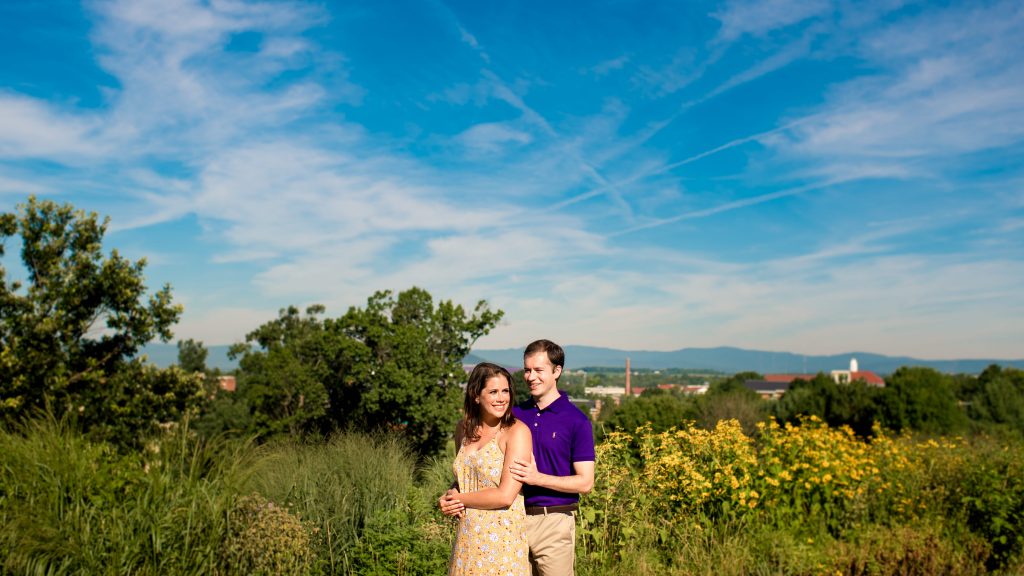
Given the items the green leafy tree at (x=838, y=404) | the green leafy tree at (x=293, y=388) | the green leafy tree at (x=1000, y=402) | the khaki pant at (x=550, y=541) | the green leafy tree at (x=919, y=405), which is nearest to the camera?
the khaki pant at (x=550, y=541)

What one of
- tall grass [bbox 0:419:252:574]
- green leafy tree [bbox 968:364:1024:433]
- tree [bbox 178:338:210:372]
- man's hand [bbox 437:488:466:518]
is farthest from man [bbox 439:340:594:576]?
tree [bbox 178:338:210:372]

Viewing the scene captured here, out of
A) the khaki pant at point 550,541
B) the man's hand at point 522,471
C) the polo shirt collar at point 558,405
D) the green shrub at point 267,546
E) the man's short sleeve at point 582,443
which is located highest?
the polo shirt collar at point 558,405

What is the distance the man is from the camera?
3.30 m

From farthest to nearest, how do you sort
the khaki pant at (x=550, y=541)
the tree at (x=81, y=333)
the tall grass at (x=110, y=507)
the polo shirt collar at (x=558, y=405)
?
the tree at (x=81, y=333), the tall grass at (x=110, y=507), the polo shirt collar at (x=558, y=405), the khaki pant at (x=550, y=541)

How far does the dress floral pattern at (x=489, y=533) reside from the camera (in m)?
3.04

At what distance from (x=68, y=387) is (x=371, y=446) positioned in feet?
42.2

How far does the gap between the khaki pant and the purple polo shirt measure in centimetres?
8

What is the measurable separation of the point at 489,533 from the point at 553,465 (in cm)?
48

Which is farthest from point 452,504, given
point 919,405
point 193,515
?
point 919,405

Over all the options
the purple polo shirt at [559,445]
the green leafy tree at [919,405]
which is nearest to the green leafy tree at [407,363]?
the purple polo shirt at [559,445]

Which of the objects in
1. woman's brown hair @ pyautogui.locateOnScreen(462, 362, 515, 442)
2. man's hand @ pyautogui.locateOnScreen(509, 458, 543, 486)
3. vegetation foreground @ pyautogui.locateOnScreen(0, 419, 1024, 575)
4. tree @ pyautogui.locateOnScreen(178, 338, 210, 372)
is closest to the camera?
man's hand @ pyautogui.locateOnScreen(509, 458, 543, 486)

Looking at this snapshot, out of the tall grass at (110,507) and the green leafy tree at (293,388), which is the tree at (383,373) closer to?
the green leafy tree at (293,388)

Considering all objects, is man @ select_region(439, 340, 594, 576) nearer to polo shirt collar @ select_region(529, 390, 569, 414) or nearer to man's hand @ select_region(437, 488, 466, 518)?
polo shirt collar @ select_region(529, 390, 569, 414)

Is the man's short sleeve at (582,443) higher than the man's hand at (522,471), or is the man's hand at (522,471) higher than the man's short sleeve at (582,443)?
the man's short sleeve at (582,443)
